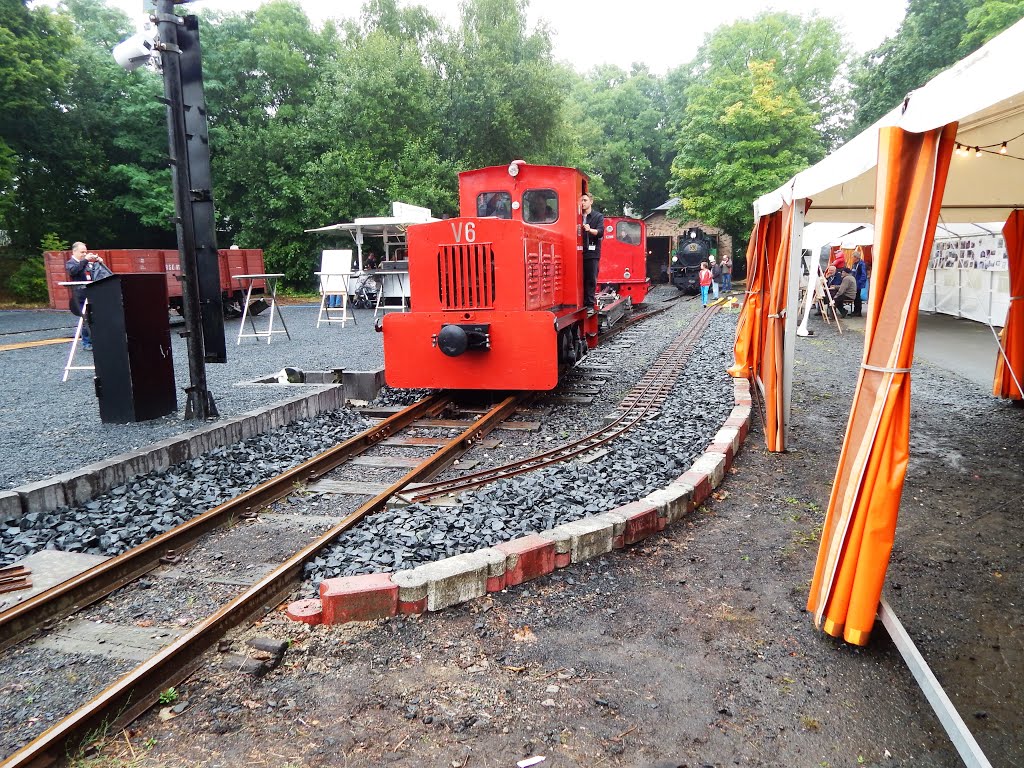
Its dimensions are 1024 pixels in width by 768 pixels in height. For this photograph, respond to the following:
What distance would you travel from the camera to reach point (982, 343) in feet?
39.0

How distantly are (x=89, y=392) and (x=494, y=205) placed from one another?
5469 mm

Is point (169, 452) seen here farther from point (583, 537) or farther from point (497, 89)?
point (497, 89)

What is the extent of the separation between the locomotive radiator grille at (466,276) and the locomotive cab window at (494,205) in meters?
1.83

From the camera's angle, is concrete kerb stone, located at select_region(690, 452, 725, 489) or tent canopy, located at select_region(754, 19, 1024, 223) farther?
concrete kerb stone, located at select_region(690, 452, 725, 489)

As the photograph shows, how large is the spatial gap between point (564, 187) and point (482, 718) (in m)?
7.04

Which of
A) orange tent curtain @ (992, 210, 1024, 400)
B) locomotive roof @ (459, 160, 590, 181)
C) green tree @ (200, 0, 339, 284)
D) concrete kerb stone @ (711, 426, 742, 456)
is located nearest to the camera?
concrete kerb stone @ (711, 426, 742, 456)

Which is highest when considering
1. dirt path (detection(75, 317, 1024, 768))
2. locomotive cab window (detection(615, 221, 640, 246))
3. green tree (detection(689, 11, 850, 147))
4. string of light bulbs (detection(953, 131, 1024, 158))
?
green tree (detection(689, 11, 850, 147))

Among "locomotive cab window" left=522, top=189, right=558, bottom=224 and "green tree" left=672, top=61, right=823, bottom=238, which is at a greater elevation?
"green tree" left=672, top=61, right=823, bottom=238

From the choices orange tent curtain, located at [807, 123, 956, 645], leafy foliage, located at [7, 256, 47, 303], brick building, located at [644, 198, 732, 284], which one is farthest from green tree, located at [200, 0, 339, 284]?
orange tent curtain, located at [807, 123, 956, 645]

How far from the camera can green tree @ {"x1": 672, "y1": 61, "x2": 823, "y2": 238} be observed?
27.5m

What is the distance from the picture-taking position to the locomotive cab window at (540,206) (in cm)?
850

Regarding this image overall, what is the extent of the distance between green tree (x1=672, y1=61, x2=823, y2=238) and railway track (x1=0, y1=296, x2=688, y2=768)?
2516cm

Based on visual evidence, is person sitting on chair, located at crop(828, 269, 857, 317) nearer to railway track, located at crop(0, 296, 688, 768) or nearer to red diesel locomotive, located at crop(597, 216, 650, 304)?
red diesel locomotive, located at crop(597, 216, 650, 304)

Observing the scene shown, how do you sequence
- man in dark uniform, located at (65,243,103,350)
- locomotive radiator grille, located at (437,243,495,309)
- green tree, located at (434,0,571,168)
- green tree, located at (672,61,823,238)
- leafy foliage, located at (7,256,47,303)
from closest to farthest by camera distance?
locomotive radiator grille, located at (437,243,495,309) < man in dark uniform, located at (65,243,103,350) < leafy foliage, located at (7,256,47,303) < green tree, located at (672,61,823,238) < green tree, located at (434,0,571,168)
